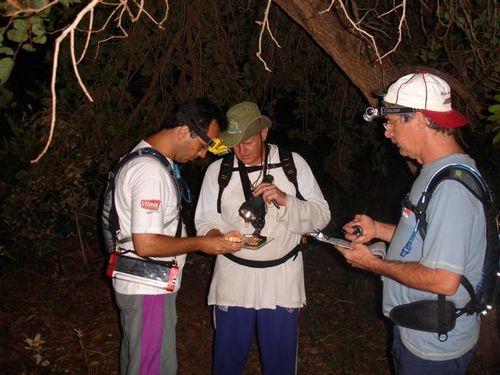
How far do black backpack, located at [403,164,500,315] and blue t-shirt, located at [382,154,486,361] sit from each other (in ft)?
0.07

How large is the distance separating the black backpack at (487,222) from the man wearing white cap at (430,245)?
0.07 feet

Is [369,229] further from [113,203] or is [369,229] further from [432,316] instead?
[113,203]

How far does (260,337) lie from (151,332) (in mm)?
768

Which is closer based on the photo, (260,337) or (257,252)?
(257,252)

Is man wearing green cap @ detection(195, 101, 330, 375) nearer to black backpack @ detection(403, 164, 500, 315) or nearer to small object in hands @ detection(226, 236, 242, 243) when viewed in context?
small object in hands @ detection(226, 236, 242, 243)

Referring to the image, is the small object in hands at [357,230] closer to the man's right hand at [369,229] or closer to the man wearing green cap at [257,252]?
the man's right hand at [369,229]

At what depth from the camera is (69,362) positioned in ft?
14.0

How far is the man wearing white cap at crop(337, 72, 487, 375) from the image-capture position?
6.26 ft

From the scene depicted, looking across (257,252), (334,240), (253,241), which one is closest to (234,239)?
(253,241)

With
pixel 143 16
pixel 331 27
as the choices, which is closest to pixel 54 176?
pixel 143 16

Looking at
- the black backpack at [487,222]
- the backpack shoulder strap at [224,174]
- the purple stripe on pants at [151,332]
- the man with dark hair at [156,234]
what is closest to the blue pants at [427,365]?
the black backpack at [487,222]

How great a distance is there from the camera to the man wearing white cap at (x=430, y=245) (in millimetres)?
1907

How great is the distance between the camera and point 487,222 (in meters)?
2.01

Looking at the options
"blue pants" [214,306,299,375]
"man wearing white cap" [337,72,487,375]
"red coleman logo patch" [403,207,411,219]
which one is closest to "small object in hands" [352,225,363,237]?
"man wearing white cap" [337,72,487,375]
